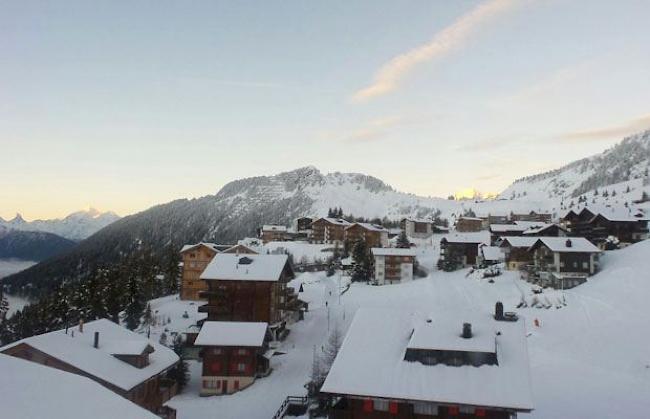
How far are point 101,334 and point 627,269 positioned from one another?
198ft

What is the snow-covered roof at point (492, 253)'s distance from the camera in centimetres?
8881

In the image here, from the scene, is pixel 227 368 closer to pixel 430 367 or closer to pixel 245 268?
pixel 245 268

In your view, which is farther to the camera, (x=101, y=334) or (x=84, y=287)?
(x=84, y=287)

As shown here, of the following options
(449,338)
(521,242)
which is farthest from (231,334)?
(521,242)

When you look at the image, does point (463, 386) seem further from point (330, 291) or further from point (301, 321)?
point (330, 291)

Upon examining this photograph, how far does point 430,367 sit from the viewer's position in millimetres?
29547

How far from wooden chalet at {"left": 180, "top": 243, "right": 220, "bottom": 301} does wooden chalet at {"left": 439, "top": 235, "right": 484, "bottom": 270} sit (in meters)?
42.0

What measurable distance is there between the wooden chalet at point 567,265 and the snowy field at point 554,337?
8.44ft

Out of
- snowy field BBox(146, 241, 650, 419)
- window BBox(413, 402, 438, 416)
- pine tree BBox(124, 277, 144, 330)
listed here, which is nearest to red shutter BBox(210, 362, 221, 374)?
snowy field BBox(146, 241, 650, 419)

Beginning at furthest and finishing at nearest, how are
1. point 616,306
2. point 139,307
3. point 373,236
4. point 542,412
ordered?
point 373,236 → point 139,307 → point 616,306 → point 542,412

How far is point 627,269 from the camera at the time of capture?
6309cm

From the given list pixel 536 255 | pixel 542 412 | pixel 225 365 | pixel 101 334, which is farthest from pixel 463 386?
pixel 536 255

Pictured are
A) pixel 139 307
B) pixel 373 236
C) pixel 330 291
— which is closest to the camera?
pixel 139 307

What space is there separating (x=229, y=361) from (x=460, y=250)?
191ft
